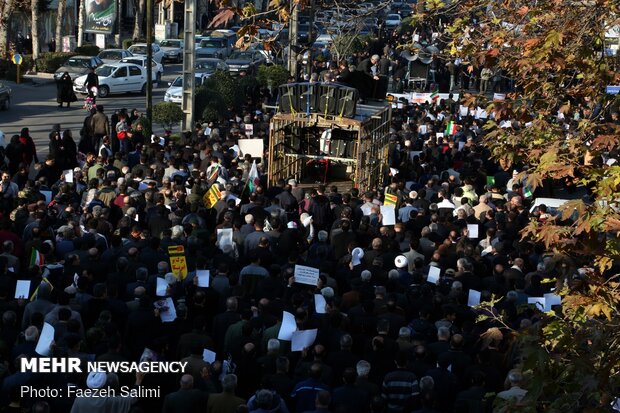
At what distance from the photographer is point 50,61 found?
46.4m

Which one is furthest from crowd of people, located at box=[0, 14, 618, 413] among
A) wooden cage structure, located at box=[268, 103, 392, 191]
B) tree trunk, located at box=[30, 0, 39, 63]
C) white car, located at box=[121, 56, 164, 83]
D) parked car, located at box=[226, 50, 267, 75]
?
tree trunk, located at box=[30, 0, 39, 63]

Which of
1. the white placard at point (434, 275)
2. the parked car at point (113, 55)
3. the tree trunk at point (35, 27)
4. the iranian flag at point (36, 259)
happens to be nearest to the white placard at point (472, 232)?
the white placard at point (434, 275)

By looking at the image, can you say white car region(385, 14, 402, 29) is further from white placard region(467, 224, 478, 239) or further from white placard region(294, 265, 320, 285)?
white placard region(294, 265, 320, 285)

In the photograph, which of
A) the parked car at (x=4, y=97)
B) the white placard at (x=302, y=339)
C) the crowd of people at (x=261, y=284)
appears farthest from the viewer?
the parked car at (x=4, y=97)

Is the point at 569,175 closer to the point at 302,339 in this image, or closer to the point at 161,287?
the point at 302,339

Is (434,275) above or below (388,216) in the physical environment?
below

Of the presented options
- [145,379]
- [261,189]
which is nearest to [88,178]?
[261,189]

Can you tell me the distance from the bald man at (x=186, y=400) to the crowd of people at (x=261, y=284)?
0.01 meters

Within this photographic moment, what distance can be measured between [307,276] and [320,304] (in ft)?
3.13

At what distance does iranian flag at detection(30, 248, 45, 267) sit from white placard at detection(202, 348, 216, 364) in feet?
11.5

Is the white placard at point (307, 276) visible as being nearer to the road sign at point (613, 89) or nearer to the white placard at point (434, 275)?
the white placard at point (434, 275)

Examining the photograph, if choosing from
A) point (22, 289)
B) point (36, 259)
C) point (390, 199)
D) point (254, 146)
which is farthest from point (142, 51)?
point (22, 289)

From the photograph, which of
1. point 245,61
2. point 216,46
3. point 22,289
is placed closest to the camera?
point 22,289

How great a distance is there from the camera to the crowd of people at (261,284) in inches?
410
